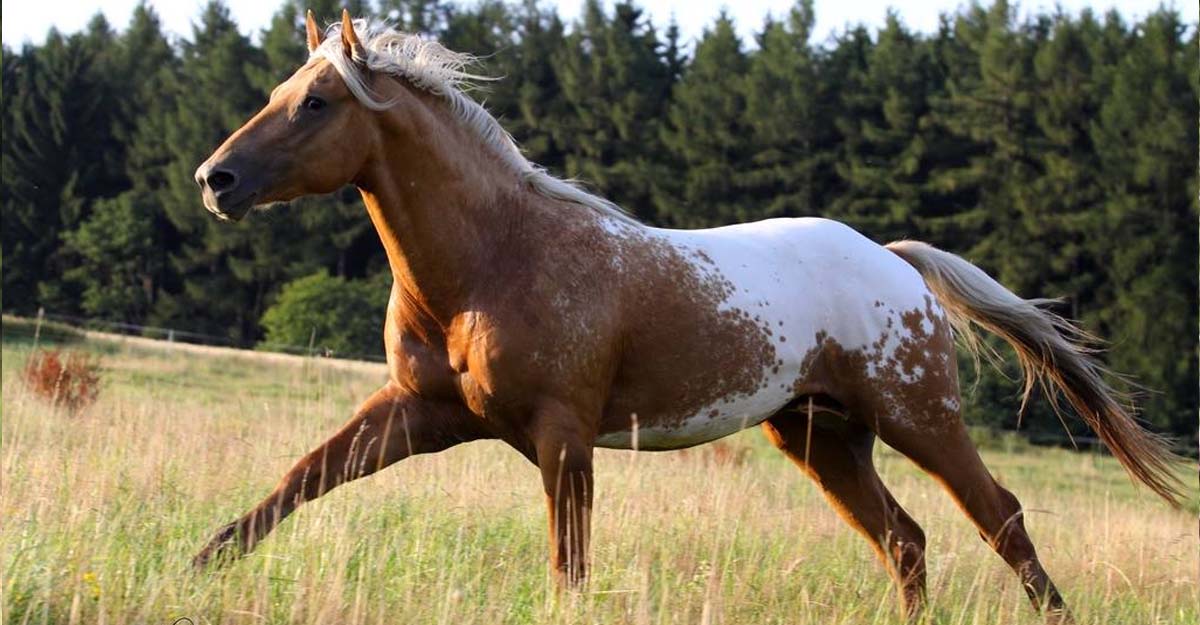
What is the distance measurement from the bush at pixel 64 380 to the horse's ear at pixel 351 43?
23.1 feet

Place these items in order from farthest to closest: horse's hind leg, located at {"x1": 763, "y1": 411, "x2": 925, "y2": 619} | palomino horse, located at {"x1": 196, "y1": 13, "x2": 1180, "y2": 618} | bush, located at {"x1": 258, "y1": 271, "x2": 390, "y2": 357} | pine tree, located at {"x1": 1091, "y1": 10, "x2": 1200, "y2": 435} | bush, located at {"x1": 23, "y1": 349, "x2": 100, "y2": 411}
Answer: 1. bush, located at {"x1": 258, "y1": 271, "x2": 390, "y2": 357}
2. pine tree, located at {"x1": 1091, "y1": 10, "x2": 1200, "y2": 435}
3. bush, located at {"x1": 23, "y1": 349, "x2": 100, "y2": 411}
4. horse's hind leg, located at {"x1": 763, "y1": 411, "x2": 925, "y2": 619}
5. palomino horse, located at {"x1": 196, "y1": 13, "x2": 1180, "y2": 618}

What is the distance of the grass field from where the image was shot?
13.5 feet

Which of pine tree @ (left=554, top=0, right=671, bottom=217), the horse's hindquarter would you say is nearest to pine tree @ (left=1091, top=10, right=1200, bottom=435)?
pine tree @ (left=554, top=0, right=671, bottom=217)

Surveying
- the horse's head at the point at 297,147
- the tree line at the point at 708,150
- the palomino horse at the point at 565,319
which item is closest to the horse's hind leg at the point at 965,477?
the palomino horse at the point at 565,319

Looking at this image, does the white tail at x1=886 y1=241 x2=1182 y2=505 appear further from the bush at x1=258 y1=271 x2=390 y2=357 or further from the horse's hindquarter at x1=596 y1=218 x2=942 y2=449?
the bush at x1=258 y1=271 x2=390 y2=357

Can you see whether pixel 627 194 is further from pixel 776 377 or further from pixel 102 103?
pixel 776 377

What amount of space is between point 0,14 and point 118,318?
43.3m

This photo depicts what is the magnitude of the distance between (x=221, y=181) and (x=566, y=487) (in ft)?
5.62

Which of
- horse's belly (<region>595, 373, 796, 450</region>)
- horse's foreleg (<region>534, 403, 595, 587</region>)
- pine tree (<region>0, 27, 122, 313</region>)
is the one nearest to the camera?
horse's foreleg (<region>534, 403, 595, 587</region>)

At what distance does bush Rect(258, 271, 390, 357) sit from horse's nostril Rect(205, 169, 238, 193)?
29955mm

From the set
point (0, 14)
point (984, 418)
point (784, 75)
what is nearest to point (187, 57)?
point (784, 75)

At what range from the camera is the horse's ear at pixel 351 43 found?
5055 millimetres

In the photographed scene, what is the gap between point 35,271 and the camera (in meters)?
48.8

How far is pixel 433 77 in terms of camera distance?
17.4 feet
